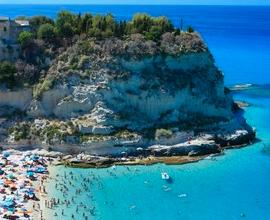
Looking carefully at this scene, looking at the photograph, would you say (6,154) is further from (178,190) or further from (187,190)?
(187,190)

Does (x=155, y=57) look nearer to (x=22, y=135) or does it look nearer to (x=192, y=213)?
(x=22, y=135)

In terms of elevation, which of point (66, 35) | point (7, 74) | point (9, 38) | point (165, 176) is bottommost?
point (165, 176)

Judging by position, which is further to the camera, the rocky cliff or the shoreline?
the rocky cliff

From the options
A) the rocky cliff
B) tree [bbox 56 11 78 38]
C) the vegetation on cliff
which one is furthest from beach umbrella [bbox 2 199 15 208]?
tree [bbox 56 11 78 38]

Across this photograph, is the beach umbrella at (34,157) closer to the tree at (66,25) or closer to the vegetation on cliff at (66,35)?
the vegetation on cliff at (66,35)

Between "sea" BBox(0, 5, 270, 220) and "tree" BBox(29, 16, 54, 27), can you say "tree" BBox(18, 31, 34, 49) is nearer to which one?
"tree" BBox(29, 16, 54, 27)

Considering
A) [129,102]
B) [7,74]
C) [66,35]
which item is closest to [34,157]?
[7,74]
